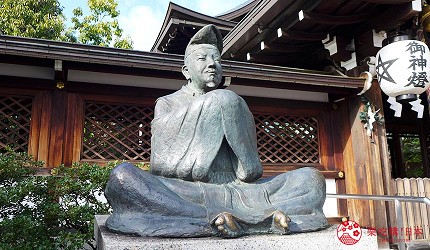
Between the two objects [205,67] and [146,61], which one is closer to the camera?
[205,67]

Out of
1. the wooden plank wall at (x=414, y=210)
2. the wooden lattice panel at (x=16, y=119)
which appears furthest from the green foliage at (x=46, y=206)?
the wooden plank wall at (x=414, y=210)

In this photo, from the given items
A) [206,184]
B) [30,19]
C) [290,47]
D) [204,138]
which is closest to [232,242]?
[206,184]

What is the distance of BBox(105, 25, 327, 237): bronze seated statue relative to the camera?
7.72 ft

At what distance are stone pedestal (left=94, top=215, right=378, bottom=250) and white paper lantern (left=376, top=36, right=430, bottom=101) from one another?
3.52 metres

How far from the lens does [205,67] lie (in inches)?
124

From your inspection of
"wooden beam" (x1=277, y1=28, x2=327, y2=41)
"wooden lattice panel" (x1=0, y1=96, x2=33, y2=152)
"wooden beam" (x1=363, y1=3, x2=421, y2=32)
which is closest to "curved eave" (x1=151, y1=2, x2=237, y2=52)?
"wooden beam" (x1=277, y1=28, x2=327, y2=41)

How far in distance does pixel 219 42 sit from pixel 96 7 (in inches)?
558

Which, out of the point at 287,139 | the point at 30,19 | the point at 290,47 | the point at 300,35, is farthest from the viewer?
the point at 30,19

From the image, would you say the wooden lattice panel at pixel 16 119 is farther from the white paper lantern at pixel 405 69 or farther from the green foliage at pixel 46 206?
the white paper lantern at pixel 405 69

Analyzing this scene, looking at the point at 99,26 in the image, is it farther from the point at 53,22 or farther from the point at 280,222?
the point at 280,222

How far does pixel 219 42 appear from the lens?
338 cm

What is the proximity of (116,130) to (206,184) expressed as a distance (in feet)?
12.1

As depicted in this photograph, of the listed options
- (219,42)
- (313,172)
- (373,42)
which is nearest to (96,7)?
(373,42)

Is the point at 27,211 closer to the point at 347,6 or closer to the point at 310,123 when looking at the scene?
the point at 310,123
